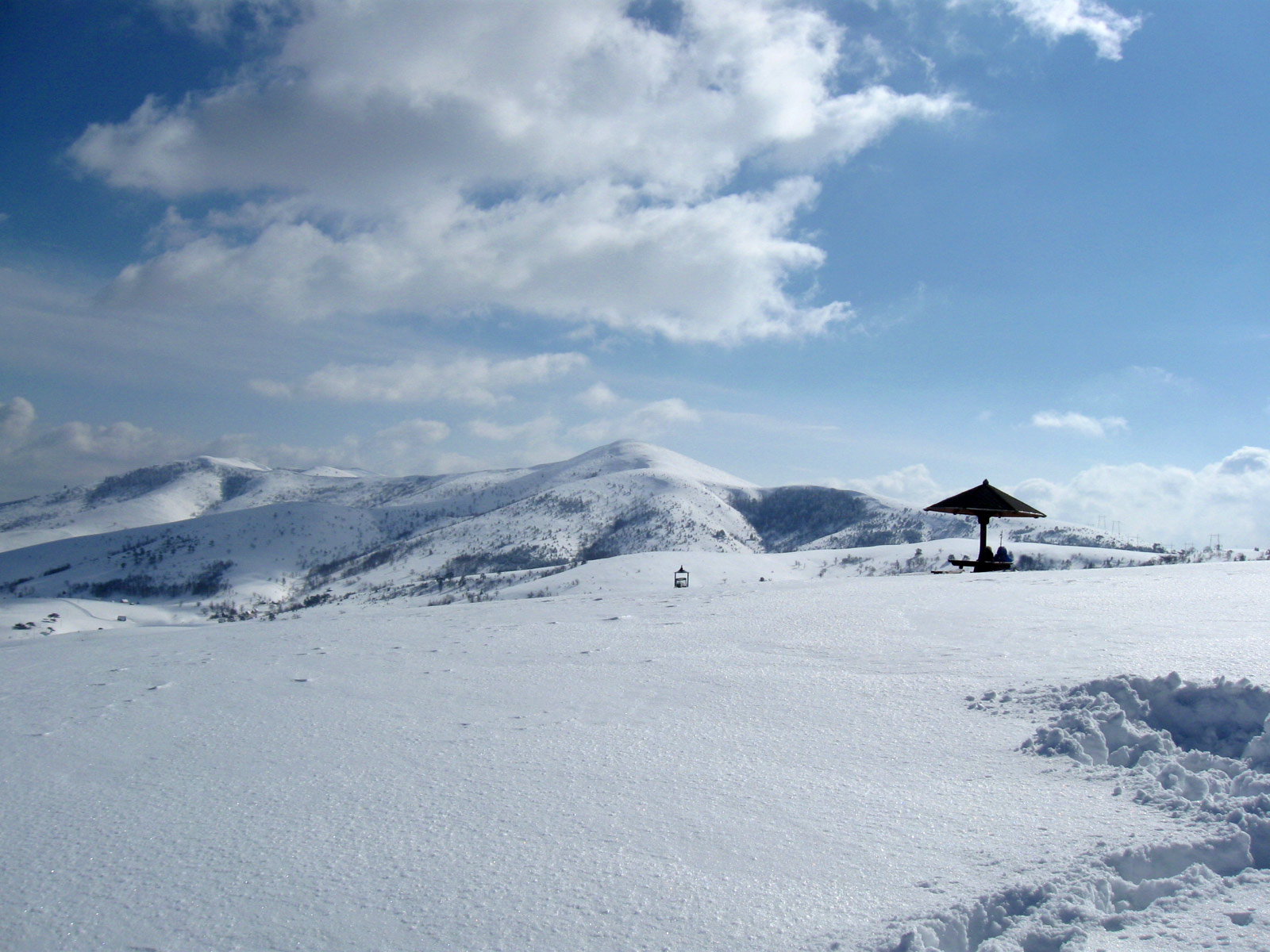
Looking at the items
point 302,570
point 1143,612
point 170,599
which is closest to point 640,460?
point 302,570

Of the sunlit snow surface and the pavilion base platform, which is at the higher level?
the pavilion base platform

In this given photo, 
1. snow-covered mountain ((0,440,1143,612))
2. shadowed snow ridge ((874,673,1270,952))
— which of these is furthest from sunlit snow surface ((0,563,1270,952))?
snow-covered mountain ((0,440,1143,612))

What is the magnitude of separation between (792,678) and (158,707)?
187 inches

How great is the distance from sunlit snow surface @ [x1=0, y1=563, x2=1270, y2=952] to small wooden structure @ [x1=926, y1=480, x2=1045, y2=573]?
10.1 metres

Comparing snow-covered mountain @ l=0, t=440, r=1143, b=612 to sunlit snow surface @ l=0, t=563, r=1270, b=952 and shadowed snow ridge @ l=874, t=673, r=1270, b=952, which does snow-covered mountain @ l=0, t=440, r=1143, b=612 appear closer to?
sunlit snow surface @ l=0, t=563, r=1270, b=952

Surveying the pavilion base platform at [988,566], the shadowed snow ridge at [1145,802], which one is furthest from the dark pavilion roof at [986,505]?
the shadowed snow ridge at [1145,802]

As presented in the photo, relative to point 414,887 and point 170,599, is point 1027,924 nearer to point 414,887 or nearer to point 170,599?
point 414,887

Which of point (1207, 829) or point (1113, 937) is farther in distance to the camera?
point (1207, 829)

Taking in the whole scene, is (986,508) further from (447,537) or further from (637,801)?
(447,537)

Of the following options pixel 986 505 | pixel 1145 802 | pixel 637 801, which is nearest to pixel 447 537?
pixel 986 505

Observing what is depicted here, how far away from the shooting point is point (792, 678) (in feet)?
18.9

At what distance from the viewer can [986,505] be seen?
17094 millimetres

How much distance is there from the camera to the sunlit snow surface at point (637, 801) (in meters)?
2.64

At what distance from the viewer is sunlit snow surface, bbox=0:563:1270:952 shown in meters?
2.64
